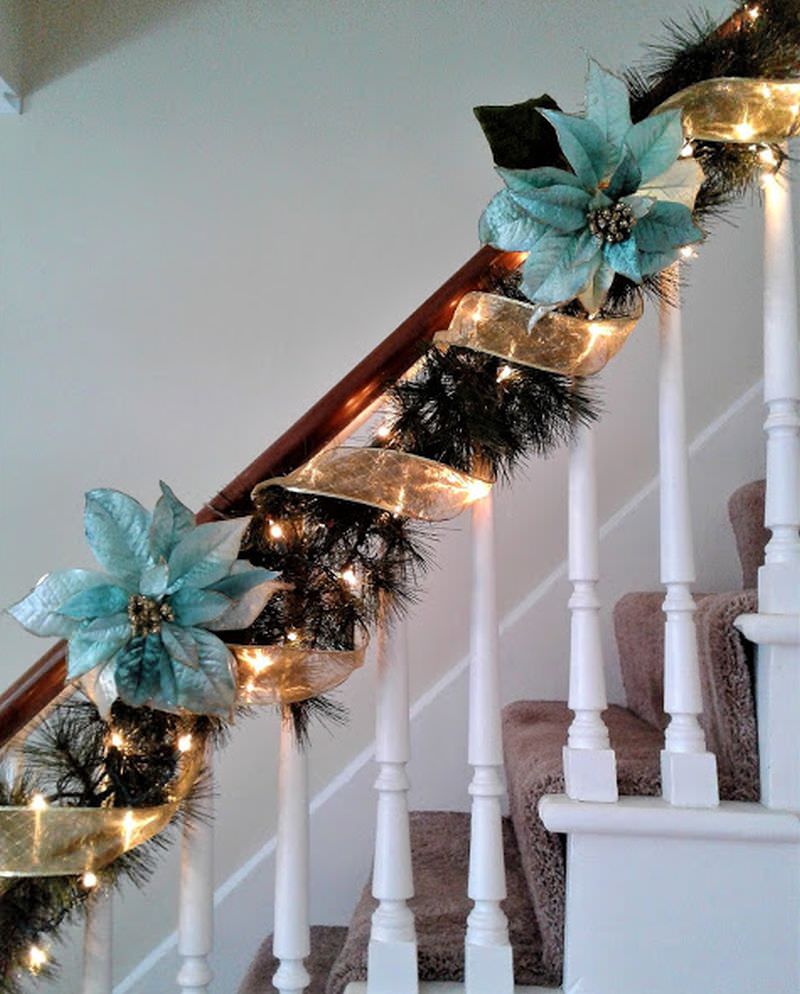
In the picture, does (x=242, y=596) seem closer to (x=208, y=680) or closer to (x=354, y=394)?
(x=208, y=680)

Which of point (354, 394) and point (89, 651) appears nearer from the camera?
point (89, 651)

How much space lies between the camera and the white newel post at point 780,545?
955 millimetres

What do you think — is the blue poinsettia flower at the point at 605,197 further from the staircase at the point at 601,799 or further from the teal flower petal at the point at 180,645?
the teal flower petal at the point at 180,645

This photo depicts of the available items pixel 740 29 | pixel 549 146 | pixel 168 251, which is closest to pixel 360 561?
pixel 549 146

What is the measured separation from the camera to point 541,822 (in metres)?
1.00

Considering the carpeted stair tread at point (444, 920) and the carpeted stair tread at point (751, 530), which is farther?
the carpeted stair tread at point (751, 530)

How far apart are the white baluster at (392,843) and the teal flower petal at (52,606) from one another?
32 cm

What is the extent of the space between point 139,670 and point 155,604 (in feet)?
0.21

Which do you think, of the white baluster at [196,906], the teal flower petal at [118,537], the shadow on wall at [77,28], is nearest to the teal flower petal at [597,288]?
the teal flower petal at [118,537]

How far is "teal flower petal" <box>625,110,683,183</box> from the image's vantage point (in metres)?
0.89

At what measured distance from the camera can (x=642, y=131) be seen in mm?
896

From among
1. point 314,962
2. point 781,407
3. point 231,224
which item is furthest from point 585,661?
point 231,224

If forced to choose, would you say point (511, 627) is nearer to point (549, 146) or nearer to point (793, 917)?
point (793, 917)

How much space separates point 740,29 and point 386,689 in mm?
853
